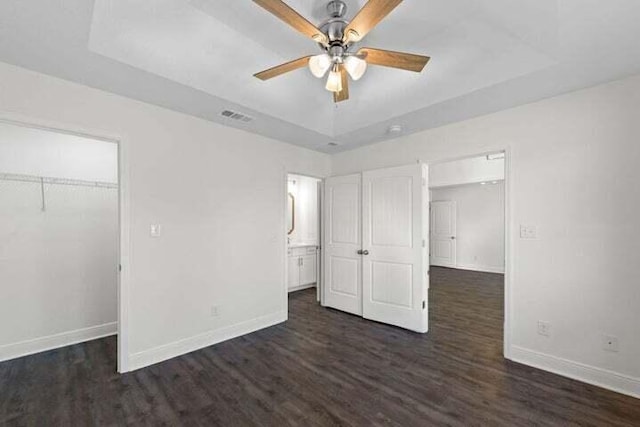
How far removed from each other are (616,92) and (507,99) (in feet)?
2.50

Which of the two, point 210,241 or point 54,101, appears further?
point 210,241

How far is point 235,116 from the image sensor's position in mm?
3016

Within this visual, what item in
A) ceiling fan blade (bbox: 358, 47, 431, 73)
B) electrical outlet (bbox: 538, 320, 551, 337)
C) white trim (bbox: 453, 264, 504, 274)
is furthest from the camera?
white trim (bbox: 453, 264, 504, 274)

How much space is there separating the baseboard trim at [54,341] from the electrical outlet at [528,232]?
189 inches

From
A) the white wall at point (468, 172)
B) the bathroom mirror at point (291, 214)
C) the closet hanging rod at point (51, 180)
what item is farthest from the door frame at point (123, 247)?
the white wall at point (468, 172)

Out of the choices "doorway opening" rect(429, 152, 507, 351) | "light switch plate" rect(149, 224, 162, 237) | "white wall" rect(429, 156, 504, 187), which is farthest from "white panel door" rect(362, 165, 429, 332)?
"white wall" rect(429, 156, 504, 187)

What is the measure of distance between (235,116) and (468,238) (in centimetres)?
726

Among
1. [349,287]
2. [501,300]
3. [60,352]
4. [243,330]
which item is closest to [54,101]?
[60,352]

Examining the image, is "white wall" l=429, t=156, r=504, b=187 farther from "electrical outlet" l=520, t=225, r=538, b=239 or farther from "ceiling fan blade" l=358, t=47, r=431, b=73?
"ceiling fan blade" l=358, t=47, r=431, b=73

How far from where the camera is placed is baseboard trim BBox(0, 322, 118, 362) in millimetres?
2775

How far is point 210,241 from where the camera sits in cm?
316

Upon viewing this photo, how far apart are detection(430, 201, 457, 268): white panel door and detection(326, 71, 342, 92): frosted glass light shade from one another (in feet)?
23.8

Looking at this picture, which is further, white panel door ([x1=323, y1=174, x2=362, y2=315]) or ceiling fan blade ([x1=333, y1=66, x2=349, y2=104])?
white panel door ([x1=323, y1=174, x2=362, y2=315])

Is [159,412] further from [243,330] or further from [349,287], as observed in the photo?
[349,287]
